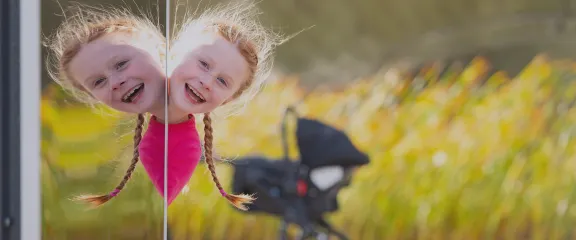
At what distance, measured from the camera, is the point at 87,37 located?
9.77ft

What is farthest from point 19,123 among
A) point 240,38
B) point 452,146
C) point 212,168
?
point 452,146

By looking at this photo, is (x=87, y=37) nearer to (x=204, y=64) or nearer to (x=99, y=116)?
(x=99, y=116)

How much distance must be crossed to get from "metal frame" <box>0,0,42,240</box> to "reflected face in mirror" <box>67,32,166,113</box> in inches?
23.0

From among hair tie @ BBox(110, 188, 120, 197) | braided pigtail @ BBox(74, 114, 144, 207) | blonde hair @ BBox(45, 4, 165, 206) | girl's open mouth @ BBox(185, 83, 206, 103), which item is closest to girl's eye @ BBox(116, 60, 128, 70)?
blonde hair @ BBox(45, 4, 165, 206)

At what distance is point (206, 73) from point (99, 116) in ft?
2.35

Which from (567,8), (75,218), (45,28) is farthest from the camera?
(567,8)

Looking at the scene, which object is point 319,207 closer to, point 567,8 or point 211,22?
point 211,22

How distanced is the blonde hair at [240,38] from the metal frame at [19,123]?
4.62ft

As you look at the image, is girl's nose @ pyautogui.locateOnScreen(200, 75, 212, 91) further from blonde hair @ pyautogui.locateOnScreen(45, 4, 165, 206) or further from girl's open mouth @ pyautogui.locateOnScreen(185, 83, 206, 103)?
blonde hair @ pyautogui.locateOnScreen(45, 4, 165, 206)

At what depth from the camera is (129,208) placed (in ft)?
10.6

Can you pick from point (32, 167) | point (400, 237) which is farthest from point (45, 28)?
point (400, 237)

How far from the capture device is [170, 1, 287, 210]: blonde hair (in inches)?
143

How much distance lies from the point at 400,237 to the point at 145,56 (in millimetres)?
1692

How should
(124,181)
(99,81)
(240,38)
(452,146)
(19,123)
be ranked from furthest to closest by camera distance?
(452,146)
(240,38)
(124,181)
(99,81)
(19,123)
